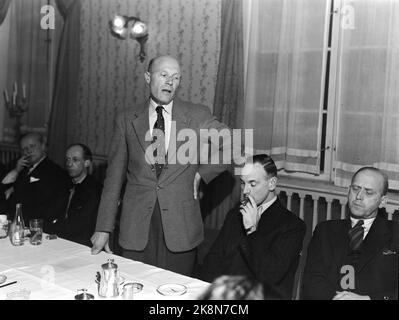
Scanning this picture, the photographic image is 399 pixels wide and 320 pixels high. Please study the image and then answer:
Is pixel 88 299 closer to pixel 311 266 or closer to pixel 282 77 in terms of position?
pixel 311 266

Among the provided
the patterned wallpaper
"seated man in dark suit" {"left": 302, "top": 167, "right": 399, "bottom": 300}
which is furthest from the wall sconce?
"seated man in dark suit" {"left": 302, "top": 167, "right": 399, "bottom": 300}

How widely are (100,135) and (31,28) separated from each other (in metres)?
1.52

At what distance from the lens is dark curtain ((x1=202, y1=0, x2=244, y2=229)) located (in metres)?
3.75

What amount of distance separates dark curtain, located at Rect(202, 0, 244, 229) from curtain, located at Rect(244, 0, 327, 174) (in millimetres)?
62

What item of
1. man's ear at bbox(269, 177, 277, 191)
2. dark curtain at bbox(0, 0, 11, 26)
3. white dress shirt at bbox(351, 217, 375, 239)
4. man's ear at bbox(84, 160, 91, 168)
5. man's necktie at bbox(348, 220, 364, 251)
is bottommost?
man's necktie at bbox(348, 220, 364, 251)

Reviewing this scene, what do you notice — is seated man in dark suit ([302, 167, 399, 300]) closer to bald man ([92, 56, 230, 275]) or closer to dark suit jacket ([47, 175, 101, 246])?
bald man ([92, 56, 230, 275])

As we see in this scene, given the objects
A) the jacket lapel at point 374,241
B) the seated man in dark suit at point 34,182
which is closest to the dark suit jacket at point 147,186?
the jacket lapel at point 374,241

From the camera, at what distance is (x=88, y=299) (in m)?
1.82

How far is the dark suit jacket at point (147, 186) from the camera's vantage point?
2.67m

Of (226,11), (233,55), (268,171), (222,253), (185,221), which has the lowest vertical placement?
(222,253)

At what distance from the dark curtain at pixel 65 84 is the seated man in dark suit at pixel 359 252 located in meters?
3.26

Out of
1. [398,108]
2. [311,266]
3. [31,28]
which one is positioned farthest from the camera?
[31,28]

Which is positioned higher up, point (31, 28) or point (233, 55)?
point (31, 28)
